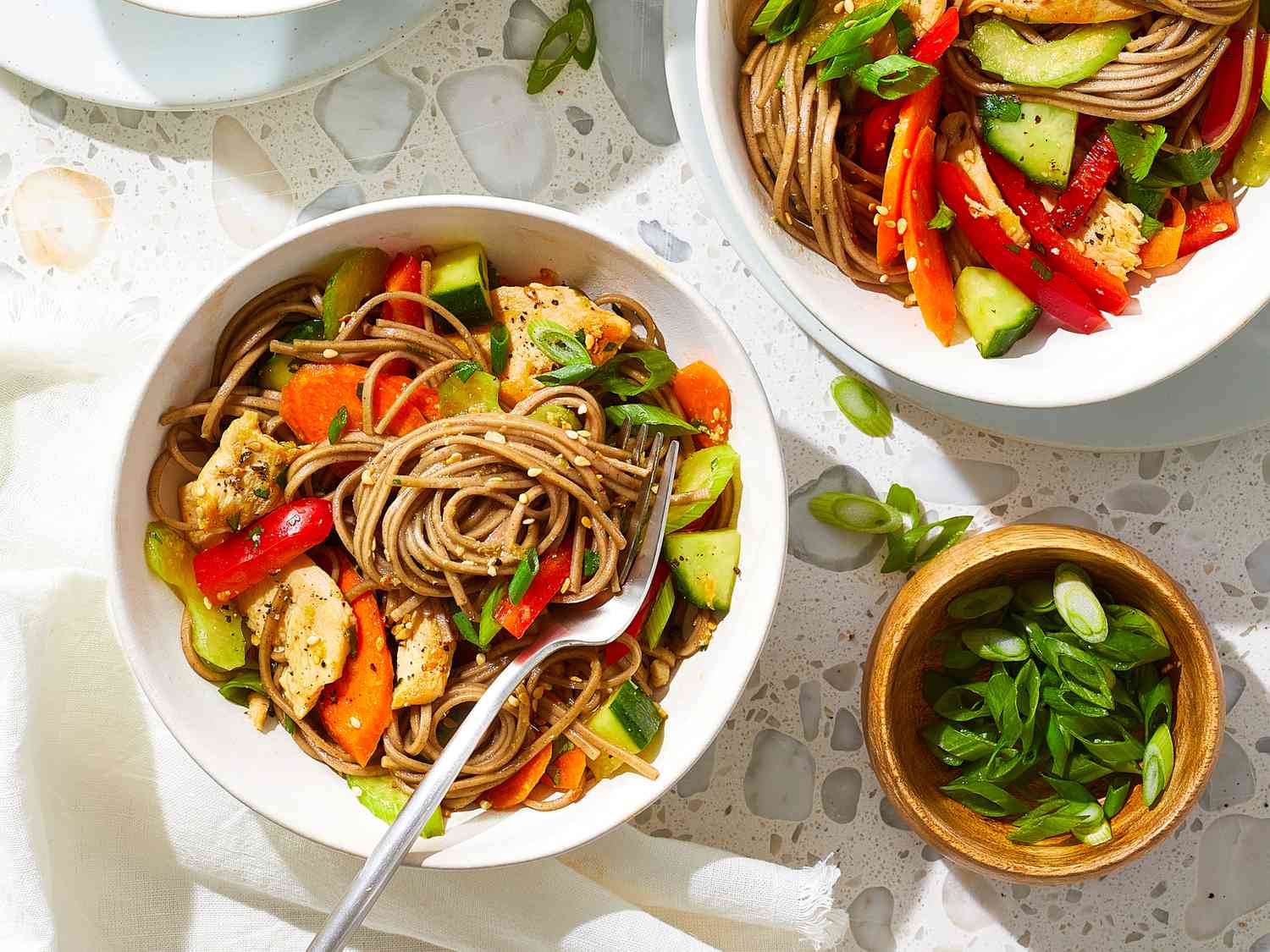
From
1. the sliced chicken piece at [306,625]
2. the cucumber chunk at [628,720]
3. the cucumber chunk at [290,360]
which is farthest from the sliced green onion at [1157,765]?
the cucumber chunk at [290,360]

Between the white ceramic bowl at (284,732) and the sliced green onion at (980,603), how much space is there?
480mm

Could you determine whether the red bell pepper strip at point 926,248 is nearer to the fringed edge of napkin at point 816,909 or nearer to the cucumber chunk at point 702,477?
the cucumber chunk at point 702,477

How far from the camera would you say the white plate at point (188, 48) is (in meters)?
2.19

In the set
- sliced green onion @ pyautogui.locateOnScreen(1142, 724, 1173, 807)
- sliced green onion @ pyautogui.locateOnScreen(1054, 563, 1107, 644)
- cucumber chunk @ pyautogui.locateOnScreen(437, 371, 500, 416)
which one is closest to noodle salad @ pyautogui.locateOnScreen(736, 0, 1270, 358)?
sliced green onion @ pyautogui.locateOnScreen(1054, 563, 1107, 644)

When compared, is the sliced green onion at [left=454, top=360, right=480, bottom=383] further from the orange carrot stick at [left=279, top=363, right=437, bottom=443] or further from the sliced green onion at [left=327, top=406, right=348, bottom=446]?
the sliced green onion at [left=327, top=406, right=348, bottom=446]

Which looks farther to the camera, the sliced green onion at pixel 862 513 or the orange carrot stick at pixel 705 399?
the sliced green onion at pixel 862 513

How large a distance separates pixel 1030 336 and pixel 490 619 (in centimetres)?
111

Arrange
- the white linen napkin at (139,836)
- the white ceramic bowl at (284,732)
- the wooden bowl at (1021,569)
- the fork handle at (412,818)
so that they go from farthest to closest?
the white linen napkin at (139,836)
the wooden bowl at (1021,569)
the white ceramic bowl at (284,732)
the fork handle at (412,818)

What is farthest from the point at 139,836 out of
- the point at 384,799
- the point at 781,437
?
the point at 781,437

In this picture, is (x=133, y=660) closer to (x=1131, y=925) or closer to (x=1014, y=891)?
(x=1014, y=891)

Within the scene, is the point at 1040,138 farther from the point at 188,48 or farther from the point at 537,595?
the point at 188,48

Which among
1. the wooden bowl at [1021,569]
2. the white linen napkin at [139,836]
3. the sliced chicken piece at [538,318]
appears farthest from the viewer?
the white linen napkin at [139,836]

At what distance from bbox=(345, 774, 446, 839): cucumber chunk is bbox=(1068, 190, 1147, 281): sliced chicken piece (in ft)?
5.04

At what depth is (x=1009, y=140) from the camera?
203 centimetres
